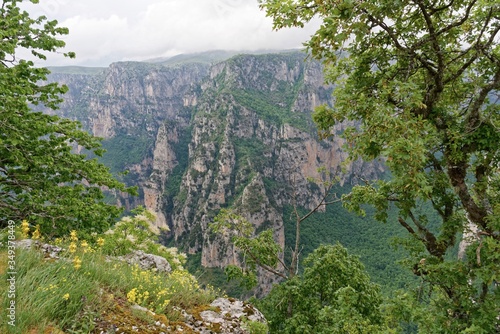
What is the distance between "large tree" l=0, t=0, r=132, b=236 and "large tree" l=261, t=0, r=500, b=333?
327 inches

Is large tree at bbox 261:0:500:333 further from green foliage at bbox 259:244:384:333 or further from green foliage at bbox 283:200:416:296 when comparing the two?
green foliage at bbox 283:200:416:296

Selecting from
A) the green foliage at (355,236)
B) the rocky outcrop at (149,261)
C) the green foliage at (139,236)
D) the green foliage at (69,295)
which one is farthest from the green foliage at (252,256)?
the green foliage at (355,236)

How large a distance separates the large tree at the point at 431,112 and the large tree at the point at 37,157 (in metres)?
8.31

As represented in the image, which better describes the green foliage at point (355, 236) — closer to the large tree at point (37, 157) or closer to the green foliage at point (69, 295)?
the large tree at point (37, 157)

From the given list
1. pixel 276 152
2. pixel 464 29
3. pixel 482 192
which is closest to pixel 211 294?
pixel 482 192

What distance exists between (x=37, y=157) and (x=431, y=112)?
40.2 ft

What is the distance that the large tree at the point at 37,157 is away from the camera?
8914mm

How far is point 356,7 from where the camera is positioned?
4941 millimetres

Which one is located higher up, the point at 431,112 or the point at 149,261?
the point at 431,112

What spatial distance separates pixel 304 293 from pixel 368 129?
8.30 metres

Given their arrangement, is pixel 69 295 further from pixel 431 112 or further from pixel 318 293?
pixel 318 293

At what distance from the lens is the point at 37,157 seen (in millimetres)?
9992

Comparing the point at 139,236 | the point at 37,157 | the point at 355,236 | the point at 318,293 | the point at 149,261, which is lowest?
the point at 355,236

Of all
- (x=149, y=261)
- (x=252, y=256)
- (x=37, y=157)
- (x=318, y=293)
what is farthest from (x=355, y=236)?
(x=37, y=157)
